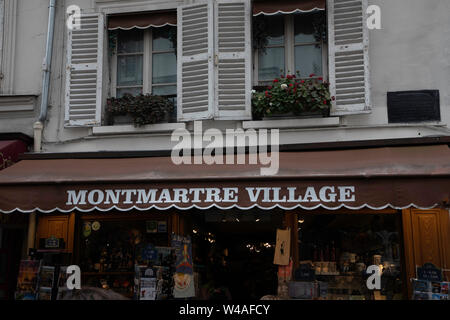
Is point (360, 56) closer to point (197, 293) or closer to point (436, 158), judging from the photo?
point (436, 158)

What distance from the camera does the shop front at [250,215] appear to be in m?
6.40

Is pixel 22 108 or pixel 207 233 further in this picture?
pixel 207 233

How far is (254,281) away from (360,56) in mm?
5846

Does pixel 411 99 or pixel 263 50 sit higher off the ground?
pixel 263 50

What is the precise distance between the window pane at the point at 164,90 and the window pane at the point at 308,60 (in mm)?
1954

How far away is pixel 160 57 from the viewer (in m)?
8.68

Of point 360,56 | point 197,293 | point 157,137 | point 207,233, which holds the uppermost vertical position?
point 360,56

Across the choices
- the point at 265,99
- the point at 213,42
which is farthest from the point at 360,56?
the point at 213,42

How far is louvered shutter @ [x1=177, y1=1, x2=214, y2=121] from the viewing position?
8016mm

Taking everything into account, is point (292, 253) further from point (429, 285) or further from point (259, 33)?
point (259, 33)

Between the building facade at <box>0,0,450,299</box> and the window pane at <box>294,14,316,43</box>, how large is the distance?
2cm

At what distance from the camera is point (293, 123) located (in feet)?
25.3

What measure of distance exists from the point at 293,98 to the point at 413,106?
1673mm

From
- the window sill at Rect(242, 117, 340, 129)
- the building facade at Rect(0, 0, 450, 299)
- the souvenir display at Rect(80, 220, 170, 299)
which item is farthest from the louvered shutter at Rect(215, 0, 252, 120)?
the souvenir display at Rect(80, 220, 170, 299)
